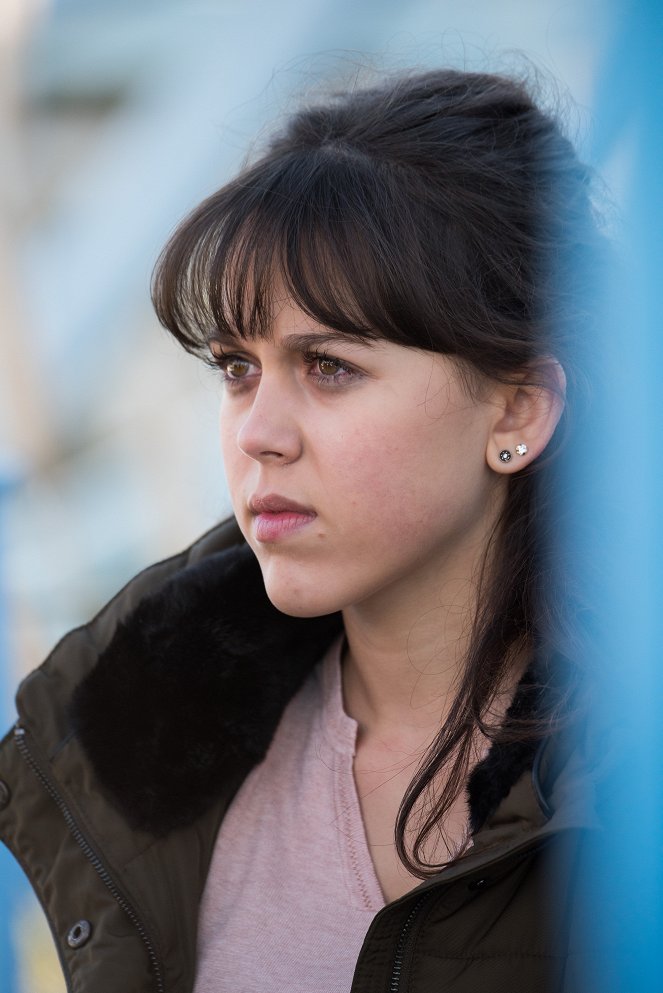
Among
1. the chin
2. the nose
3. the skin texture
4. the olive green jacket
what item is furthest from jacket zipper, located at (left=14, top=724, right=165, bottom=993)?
the nose

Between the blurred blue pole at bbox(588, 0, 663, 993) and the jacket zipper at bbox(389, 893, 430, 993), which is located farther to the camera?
the jacket zipper at bbox(389, 893, 430, 993)

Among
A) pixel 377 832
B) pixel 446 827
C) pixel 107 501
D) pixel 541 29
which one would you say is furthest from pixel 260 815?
pixel 107 501

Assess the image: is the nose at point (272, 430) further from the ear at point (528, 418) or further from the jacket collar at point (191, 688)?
the jacket collar at point (191, 688)

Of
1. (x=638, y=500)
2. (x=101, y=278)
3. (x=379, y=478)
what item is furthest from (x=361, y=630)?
(x=101, y=278)

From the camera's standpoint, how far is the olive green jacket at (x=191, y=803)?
115 centimetres

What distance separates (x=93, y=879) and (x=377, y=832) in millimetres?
369

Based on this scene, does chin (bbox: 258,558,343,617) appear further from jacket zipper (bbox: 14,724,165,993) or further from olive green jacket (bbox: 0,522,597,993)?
jacket zipper (bbox: 14,724,165,993)

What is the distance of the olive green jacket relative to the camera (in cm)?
115

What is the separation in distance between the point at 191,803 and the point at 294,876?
6.8 inches

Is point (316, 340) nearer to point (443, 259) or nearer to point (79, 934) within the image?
point (443, 259)

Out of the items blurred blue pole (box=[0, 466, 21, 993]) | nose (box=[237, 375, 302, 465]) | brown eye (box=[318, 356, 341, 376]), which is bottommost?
blurred blue pole (box=[0, 466, 21, 993])

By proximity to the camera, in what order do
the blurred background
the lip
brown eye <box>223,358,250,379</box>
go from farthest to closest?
the blurred background → brown eye <box>223,358,250,379</box> → the lip

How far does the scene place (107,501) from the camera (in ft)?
10.6

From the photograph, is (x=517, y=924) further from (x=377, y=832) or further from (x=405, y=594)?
(x=405, y=594)
